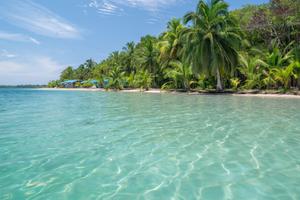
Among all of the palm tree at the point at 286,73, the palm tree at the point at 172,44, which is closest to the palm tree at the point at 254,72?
the palm tree at the point at 286,73

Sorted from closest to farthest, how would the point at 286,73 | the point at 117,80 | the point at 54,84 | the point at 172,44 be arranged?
the point at 286,73
the point at 172,44
the point at 117,80
the point at 54,84

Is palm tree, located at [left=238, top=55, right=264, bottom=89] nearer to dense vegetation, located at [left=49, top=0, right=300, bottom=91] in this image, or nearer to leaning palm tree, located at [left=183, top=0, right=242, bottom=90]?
dense vegetation, located at [left=49, top=0, right=300, bottom=91]

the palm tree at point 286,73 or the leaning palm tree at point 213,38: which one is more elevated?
the leaning palm tree at point 213,38

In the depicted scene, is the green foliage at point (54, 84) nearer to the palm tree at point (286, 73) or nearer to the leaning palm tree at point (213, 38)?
the leaning palm tree at point (213, 38)

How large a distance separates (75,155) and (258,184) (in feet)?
9.97

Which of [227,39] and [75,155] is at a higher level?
[227,39]

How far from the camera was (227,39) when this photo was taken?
23281 millimetres

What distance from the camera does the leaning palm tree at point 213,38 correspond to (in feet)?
76.2

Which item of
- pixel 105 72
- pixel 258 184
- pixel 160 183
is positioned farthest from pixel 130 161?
pixel 105 72

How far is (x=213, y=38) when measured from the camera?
76.9 feet

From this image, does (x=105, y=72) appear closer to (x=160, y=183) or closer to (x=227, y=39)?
(x=227, y=39)

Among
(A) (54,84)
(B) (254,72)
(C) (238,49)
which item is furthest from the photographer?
(A) (54,84)

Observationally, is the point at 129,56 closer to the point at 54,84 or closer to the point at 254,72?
the point at 254,72

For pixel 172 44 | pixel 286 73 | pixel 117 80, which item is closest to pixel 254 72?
pixel 286 73
